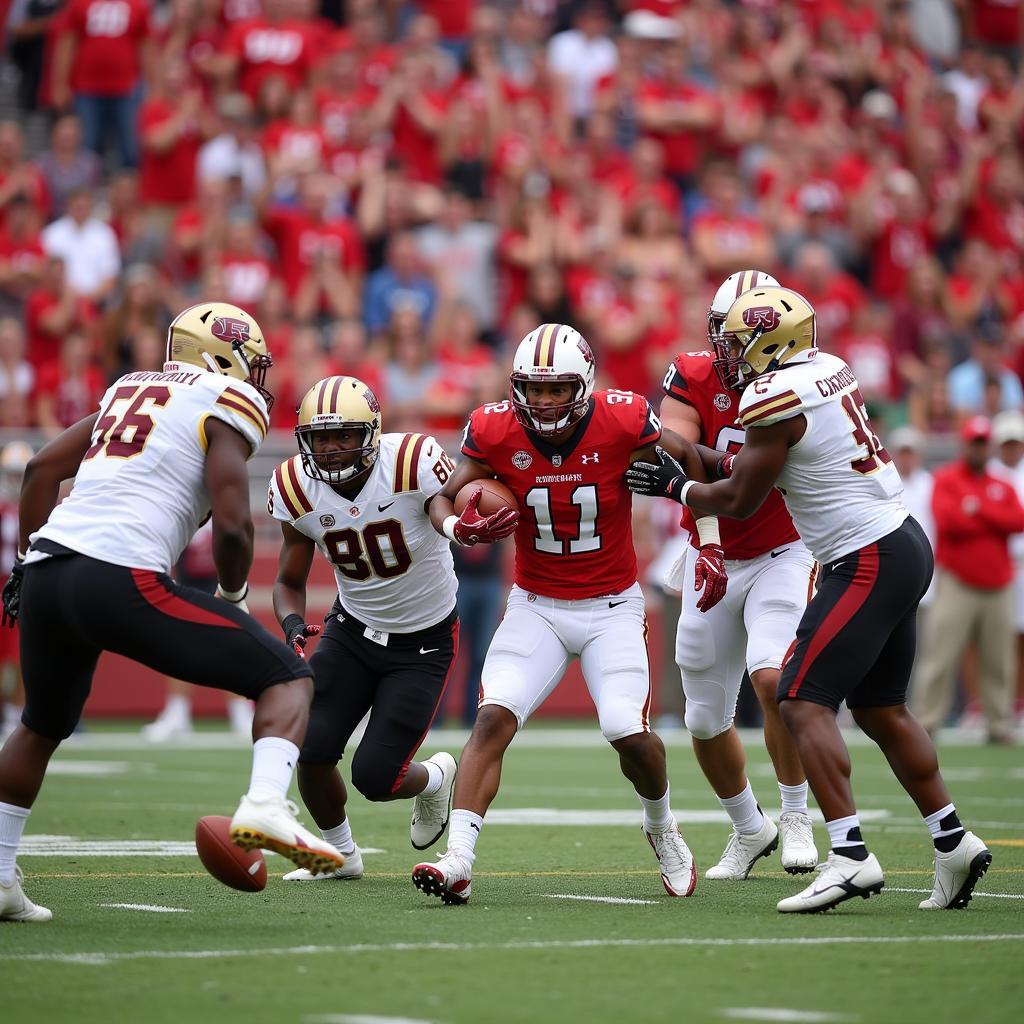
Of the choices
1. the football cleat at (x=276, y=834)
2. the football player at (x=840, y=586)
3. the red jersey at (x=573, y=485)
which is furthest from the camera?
the red jersey at (x=573, y=485)

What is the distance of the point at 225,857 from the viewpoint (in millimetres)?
5504

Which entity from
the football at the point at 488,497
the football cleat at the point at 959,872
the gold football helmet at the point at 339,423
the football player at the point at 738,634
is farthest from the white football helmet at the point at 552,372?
the football cleat at the point at 959,872

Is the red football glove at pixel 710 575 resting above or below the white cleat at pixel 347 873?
above

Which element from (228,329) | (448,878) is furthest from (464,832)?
(228,329)

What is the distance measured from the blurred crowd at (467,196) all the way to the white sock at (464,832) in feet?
25.4

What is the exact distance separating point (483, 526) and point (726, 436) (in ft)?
4.53

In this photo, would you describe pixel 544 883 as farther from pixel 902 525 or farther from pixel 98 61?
pixel 98 61

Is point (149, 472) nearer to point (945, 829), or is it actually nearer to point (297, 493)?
point (297, 493)

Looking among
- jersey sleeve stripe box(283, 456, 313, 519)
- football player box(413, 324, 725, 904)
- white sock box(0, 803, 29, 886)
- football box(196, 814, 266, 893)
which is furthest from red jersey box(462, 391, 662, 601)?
white sock box(0, 803, 29, 886)

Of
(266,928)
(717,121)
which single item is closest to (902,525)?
(266,928)

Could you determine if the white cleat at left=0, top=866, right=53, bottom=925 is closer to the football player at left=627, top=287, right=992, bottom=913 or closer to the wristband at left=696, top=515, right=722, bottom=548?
the football player at left=627, top=287, right=992, bottom=913

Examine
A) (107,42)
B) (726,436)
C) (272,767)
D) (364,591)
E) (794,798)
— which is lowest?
(794,798)

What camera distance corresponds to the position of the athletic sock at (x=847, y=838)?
19.1 ft

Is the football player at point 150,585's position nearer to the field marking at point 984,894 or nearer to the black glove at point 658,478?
the black glove at point 658,478
